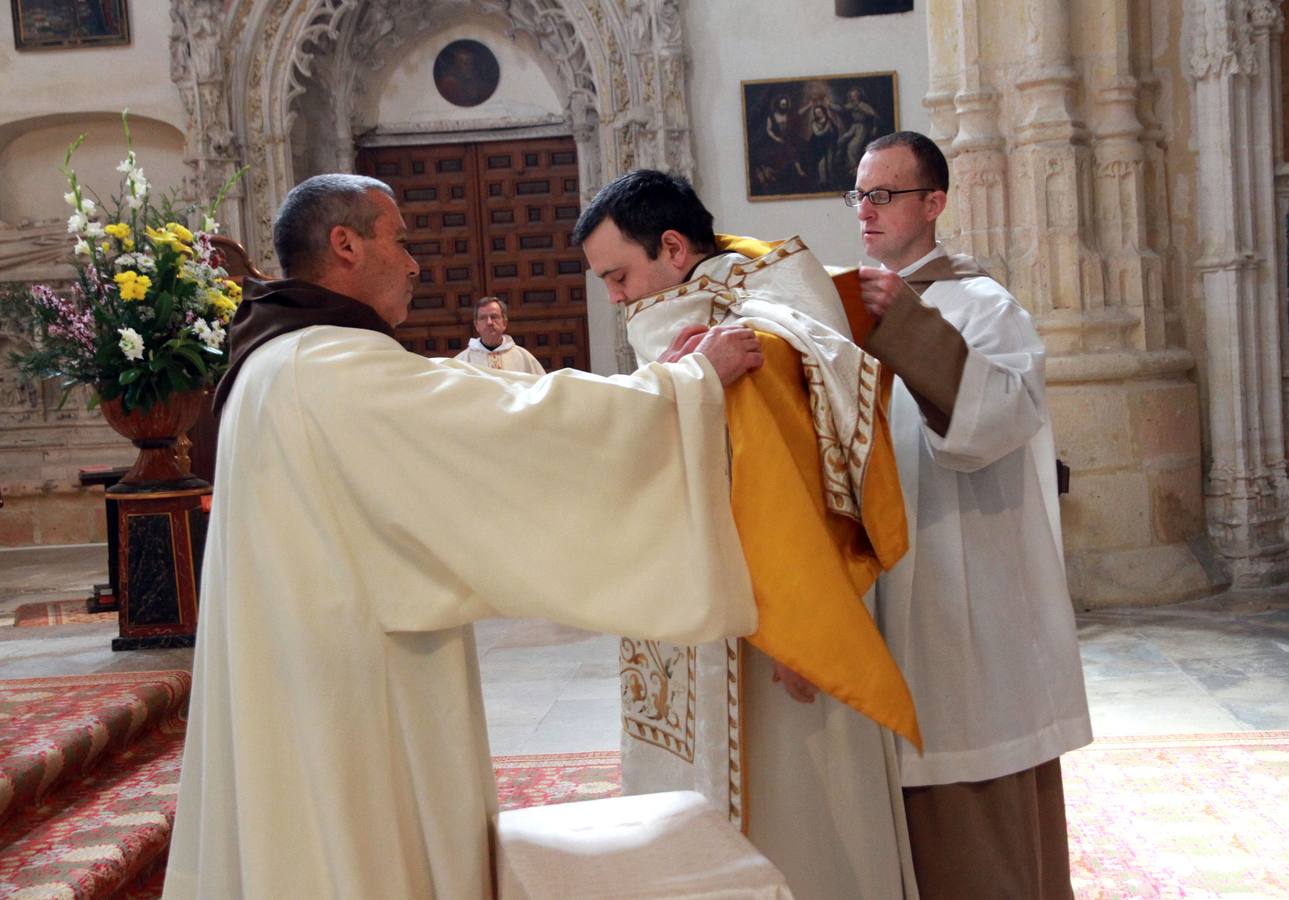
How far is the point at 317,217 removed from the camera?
1.98 metres

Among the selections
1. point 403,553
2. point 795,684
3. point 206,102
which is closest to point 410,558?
point 403,553

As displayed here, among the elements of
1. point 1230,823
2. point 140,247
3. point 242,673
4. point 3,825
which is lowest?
point 1230,823

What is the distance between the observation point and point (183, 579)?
540cm

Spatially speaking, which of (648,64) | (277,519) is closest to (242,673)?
(277,519)

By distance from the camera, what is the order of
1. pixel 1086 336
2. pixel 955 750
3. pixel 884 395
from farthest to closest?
pixel 1086 336 < pixel 955 750 < pixel 884 395

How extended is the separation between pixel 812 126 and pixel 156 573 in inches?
267

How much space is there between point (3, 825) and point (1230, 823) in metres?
3.20

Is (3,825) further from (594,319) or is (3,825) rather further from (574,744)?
(594,319)

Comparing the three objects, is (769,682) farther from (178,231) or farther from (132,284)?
(178,231)

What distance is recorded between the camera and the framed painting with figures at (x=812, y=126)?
410 inches

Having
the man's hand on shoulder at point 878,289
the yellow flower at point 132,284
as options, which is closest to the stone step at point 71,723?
the yellow flower at point 132,284

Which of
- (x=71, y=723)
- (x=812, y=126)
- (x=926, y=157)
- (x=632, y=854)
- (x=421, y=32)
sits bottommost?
(x=71, y=723)

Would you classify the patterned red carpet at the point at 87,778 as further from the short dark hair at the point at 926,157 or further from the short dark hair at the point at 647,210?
the short dark hair at the point at 926,157

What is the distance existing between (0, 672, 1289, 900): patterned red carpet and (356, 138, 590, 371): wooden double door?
23.1ft
